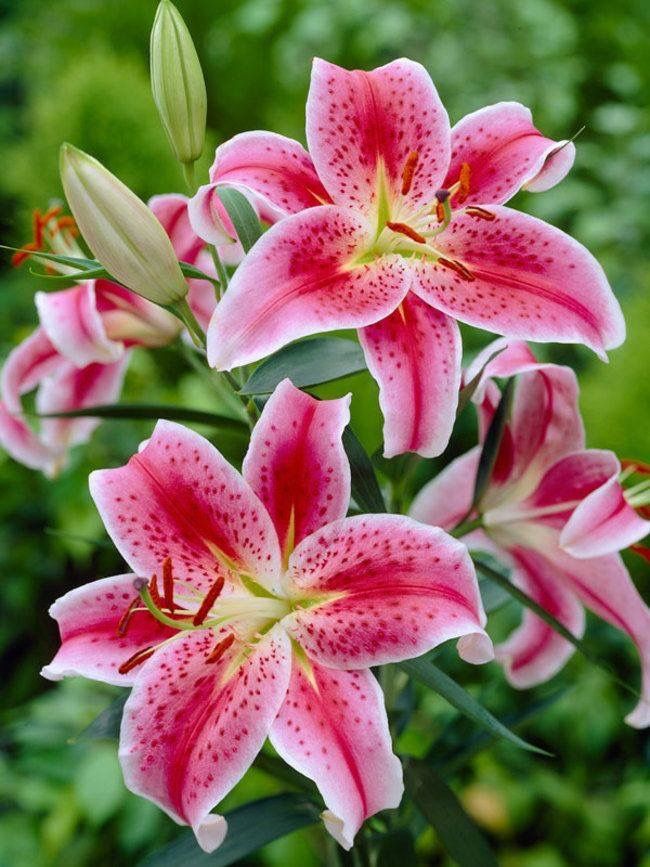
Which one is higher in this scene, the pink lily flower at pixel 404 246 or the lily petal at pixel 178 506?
the pink lily flower at pixel 404 246

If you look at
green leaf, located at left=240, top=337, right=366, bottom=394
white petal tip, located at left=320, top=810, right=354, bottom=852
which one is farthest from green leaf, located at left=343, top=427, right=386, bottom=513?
white petal tip, located at left=320, top=810, right=354, bottom=852

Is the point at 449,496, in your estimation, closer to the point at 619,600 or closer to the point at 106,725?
the point at 619,600

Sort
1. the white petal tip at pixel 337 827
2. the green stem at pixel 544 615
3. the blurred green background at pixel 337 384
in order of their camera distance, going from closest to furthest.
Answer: the white petal tip at pixel 337 827 → the green stem at pixel 544 615 → the blurred green background at pixel 337 384

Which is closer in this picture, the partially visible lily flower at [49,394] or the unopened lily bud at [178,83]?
the unopened lily bud at [178,83]

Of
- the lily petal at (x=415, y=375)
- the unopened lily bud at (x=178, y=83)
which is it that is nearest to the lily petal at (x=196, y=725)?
the lily petal at (x=415, y=375)

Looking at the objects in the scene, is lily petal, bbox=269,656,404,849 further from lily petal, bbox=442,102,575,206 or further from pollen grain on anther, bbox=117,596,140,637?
lily petal, bbox=442,102,575,206

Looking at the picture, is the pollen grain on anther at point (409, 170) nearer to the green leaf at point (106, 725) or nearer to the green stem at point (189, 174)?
the green stem at point (189, 174)
